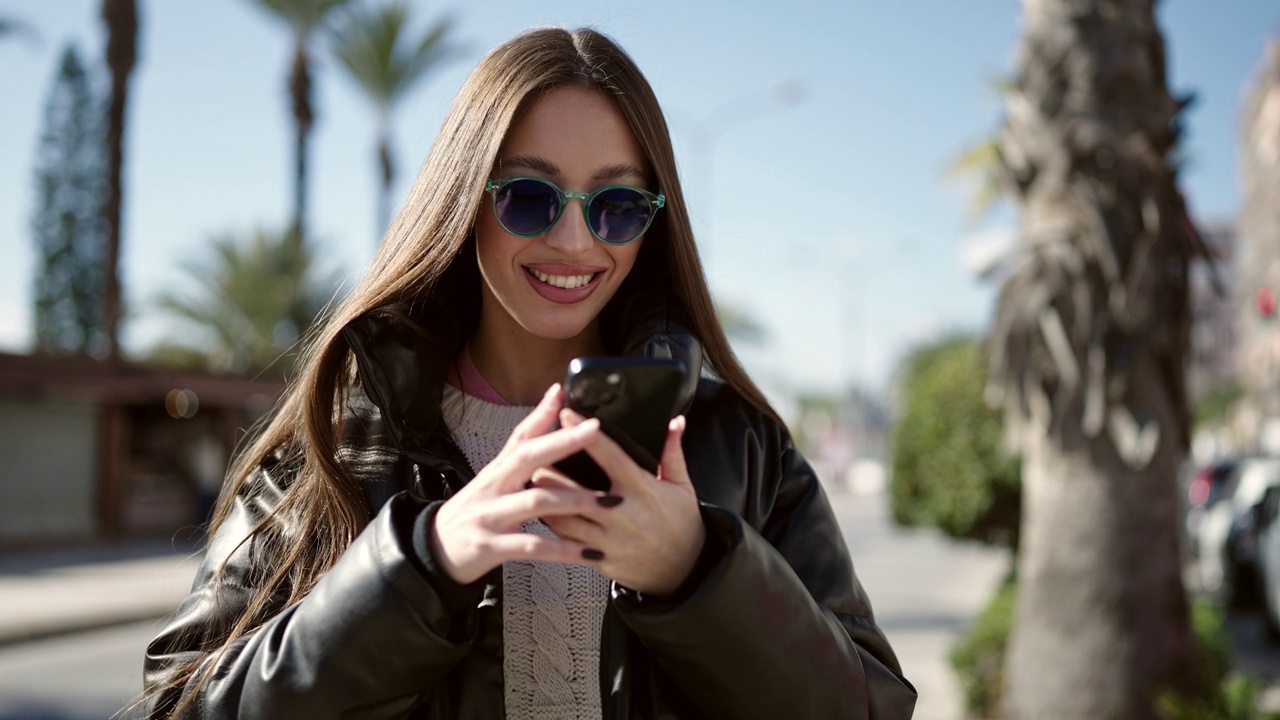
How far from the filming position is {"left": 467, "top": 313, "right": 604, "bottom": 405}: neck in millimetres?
1837

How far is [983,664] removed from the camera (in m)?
6.91

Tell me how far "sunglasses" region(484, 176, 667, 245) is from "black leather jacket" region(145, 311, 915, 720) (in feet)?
0.60

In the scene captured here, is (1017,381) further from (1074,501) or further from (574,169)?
(574,169)

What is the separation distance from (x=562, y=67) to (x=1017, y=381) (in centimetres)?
410

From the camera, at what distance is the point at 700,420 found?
1.72 m

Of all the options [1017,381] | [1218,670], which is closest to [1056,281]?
[1017,381]

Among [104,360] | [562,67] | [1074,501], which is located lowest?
[104,360]

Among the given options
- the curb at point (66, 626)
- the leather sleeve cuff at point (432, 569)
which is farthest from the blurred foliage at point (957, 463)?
the leather sleeve cuff at point (432, 569)

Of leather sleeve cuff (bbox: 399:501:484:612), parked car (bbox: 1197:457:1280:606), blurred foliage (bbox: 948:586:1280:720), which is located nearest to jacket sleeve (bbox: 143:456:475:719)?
leather sleeve cuff (bbox: 399:501:484:612)

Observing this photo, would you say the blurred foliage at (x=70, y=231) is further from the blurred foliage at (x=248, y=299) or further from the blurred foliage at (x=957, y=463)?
the blurred foliage at (x=957, y=463)

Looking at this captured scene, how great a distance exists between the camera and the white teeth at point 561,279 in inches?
66.2

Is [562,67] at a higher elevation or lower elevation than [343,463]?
higher

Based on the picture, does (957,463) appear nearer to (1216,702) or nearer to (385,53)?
(1216,702)

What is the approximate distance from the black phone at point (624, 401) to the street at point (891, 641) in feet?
6.71
